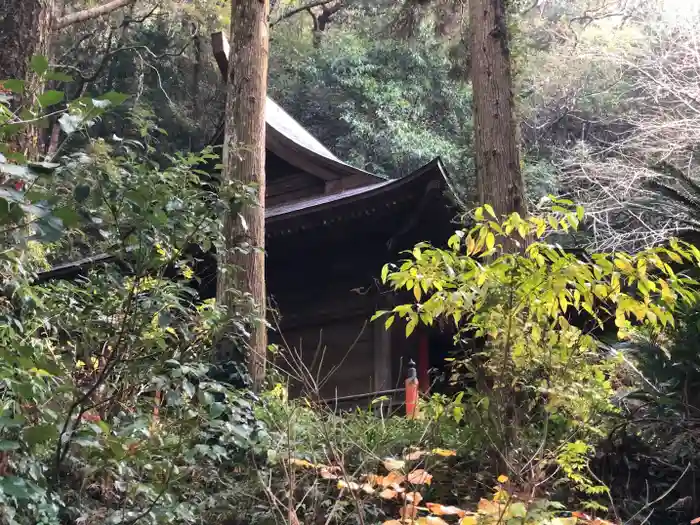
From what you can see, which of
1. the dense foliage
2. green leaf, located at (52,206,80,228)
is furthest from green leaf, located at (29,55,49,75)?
green leaf, located at (52,206,80,228)

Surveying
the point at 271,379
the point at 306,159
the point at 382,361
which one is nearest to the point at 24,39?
the point at 271,379

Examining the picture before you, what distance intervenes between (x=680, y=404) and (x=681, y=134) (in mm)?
9245

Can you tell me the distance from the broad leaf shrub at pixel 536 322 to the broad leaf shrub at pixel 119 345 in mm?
928

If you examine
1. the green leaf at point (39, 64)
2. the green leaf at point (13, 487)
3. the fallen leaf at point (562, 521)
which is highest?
the green leaf at point (39, 64)

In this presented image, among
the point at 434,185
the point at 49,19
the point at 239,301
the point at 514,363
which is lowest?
the point at 514,363

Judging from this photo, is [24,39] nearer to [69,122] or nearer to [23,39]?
[23,39]

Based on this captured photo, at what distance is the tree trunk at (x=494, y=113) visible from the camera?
4465 millimetres

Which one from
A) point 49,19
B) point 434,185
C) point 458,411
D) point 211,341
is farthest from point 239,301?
point 434,185

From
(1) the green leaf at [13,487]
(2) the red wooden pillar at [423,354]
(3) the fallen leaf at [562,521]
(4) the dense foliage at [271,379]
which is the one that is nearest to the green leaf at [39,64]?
(4) the dense foliage at [271,379]

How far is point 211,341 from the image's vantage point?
298 centimetres

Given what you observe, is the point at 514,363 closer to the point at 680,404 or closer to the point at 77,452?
the point at 680,404

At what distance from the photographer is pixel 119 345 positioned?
264 cm

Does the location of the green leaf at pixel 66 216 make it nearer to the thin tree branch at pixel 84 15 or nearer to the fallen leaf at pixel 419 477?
the fallen leaf at pixel 419 477

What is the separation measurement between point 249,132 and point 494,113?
171cm
